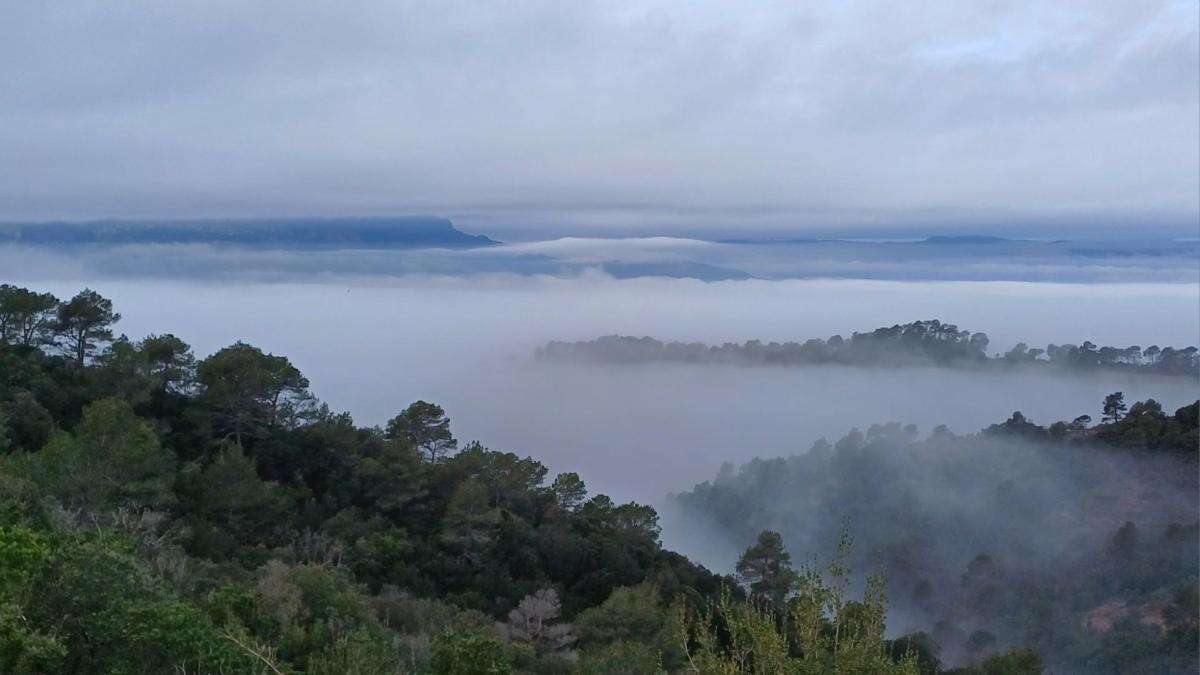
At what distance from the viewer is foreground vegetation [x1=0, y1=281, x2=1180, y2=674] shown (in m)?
6.92

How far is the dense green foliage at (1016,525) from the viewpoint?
2067 cm

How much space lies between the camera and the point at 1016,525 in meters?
28.5

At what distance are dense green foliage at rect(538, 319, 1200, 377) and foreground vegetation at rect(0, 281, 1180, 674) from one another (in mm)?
34445

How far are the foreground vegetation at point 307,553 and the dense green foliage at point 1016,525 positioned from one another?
2753mm

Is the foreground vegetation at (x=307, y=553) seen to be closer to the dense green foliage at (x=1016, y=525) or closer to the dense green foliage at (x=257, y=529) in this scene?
the dense green foliage at (x=257, y=529)

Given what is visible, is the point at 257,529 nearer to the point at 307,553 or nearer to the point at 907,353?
the point at 307,553

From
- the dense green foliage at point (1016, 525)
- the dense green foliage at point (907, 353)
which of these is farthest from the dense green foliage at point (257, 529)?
the dense green foliage at point (907, 353)

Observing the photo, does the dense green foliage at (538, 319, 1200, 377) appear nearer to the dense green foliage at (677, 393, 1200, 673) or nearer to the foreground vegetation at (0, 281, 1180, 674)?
the dense green foliage at (677, 393, 1200, 673)

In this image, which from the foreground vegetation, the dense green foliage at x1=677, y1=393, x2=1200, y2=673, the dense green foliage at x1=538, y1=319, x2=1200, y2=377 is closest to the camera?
the foreground vegetation

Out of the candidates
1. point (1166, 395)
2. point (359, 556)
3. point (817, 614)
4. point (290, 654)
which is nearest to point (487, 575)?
point (359, 556)

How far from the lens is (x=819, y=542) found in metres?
32.0

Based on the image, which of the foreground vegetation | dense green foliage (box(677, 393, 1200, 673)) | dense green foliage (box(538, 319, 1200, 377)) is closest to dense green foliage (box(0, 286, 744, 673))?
the foreground vegetation

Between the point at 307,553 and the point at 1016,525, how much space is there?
2124 cm

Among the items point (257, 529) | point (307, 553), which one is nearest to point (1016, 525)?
point (307, 553)
